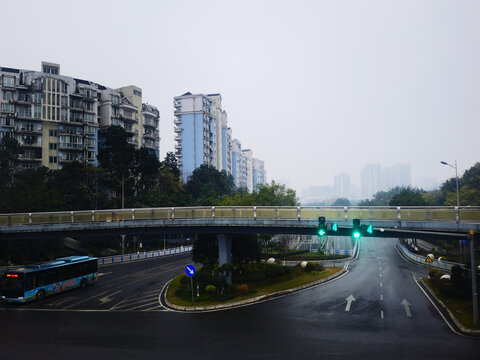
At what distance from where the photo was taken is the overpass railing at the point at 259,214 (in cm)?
2280

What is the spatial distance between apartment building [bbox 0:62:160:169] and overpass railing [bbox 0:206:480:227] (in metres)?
43.8

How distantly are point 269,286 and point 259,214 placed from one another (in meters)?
8.30

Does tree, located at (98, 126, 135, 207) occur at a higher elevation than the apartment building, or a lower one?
lower

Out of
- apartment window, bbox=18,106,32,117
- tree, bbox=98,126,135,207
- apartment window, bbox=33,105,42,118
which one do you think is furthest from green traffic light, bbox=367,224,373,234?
apartment window, bbox=18,106,32,117

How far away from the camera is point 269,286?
32.7 meters

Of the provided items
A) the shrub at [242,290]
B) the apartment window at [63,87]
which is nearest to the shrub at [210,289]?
the shrub at [242,290]

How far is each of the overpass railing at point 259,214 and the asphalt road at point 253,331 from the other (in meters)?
6.31

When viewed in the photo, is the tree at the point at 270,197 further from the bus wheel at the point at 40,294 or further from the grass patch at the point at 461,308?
the bus wheel at the point at 40,294

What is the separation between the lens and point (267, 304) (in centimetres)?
2666

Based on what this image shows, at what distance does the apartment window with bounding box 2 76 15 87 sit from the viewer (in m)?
74.8

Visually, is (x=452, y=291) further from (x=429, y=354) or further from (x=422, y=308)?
(x=429, y=354)

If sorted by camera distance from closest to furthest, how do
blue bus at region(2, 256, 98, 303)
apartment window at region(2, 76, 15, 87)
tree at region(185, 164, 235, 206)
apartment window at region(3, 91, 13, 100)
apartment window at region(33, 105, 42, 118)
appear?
blue bus at region(2, 256, 98, 303), apartment window at region(2, 76, 15, 87), apartment window at region(3, 91, 13, 100), apartment window at region(33, 105, 42, 118), tree at region(185, 164, 235, 206)

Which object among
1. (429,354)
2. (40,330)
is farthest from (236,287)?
(429,354)

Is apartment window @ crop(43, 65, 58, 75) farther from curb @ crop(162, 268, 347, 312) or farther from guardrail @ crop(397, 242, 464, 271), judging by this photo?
guardrail @ crop(397, 242, 464, 271)
